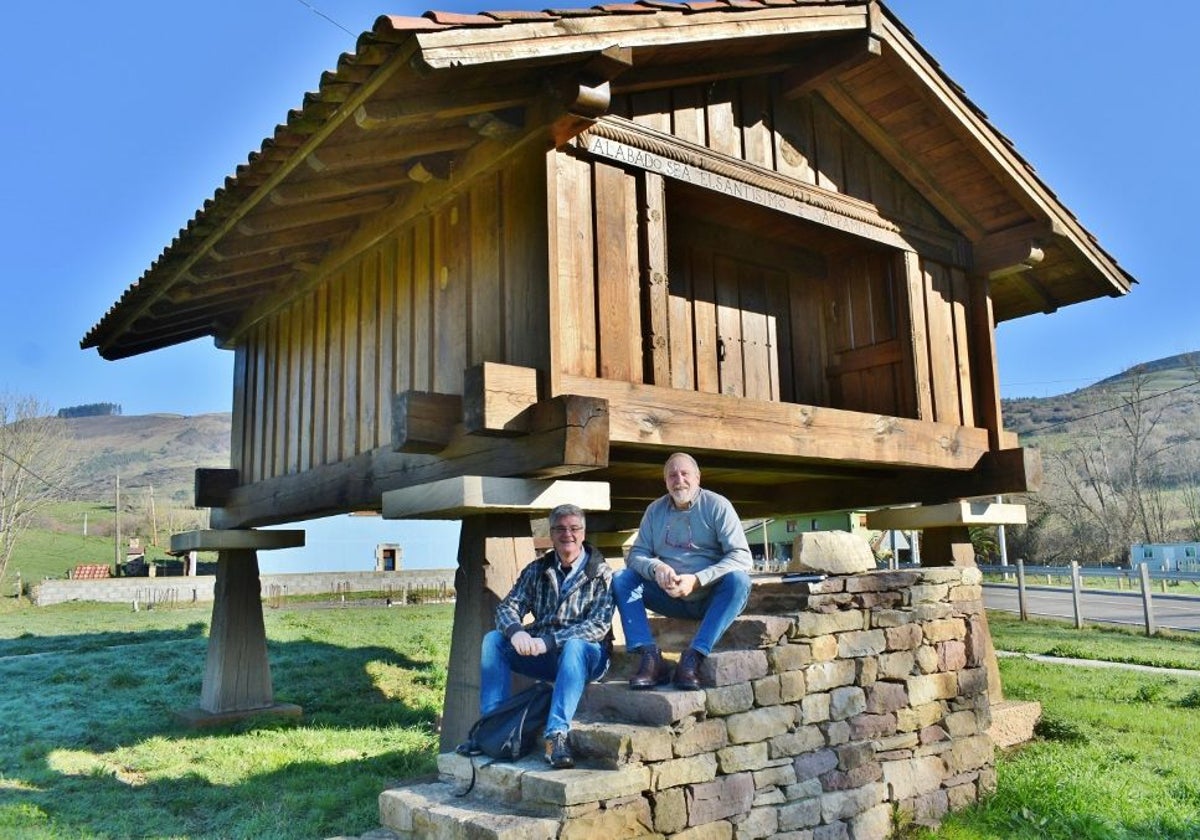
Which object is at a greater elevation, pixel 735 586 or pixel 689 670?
pixel 735 586

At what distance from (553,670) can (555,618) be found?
261 millimetres

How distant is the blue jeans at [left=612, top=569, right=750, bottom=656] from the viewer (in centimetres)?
471

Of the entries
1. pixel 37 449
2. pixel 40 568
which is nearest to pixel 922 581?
pixel 37 449

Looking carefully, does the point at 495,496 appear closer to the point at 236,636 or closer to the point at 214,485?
the point at 214,485

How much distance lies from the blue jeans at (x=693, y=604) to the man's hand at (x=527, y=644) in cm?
54

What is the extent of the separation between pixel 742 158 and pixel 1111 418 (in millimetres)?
95458

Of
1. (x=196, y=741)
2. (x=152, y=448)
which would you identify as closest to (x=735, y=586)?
(x=196, y=741)

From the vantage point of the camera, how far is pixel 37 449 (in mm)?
34688

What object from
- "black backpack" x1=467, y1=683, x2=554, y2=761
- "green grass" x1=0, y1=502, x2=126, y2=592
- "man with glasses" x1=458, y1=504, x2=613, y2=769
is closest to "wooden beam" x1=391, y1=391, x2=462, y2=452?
"man with glasses" x1=458, y1=504, x2=613, y2=769

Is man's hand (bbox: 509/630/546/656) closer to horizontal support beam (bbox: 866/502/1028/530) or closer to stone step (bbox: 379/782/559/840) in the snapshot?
stone step (bbox: 379/782/559/840)

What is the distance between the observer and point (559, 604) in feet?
15.2

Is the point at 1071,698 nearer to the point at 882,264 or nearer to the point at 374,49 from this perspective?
the point at 882,264

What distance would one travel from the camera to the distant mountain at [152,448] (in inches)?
4471

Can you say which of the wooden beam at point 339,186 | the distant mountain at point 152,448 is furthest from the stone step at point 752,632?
the distant mountain at point 152,448
